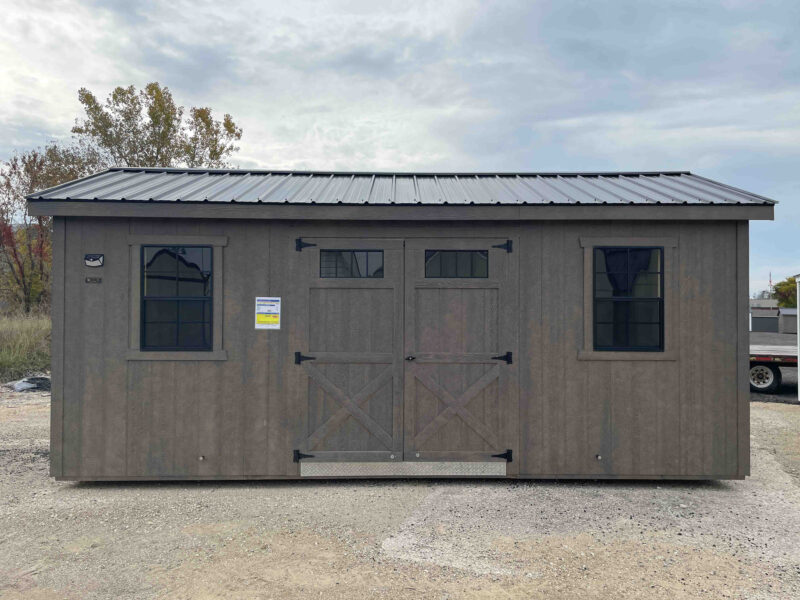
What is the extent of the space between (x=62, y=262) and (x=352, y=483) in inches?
137

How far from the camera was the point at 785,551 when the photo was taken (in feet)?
11.9

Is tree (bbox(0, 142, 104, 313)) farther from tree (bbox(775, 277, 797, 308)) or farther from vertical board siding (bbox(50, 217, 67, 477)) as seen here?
tree (bbox(775, 277, 797, 308))

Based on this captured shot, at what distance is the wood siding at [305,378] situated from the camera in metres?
4.89

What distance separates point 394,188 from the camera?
19.1ft

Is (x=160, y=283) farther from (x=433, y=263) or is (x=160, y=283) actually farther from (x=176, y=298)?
(x=433, y=263)

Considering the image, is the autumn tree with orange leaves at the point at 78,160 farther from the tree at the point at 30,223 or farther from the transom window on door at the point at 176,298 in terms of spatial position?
the transom window on door at the point at 176,298

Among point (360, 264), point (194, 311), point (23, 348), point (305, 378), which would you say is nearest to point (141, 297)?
point (194, 311)

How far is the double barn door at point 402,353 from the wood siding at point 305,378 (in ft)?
0.35

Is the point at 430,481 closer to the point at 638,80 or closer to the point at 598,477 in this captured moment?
the point at 598,477

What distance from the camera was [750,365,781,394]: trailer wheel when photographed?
1009 cm

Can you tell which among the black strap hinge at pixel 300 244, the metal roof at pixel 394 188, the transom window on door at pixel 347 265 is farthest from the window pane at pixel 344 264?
the metal roof at pixel 394 188

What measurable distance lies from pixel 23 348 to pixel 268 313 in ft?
32.1

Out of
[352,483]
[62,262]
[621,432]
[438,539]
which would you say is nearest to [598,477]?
[621,432]

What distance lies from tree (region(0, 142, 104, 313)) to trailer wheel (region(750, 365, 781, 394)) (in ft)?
63.9
